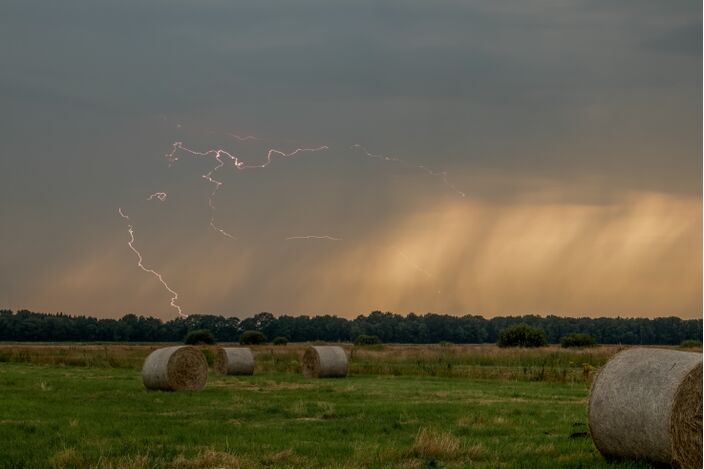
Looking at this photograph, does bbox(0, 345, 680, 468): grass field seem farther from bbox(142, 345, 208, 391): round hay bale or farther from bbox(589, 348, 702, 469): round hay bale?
bbox(142, 345, 208, 391): round hay bale

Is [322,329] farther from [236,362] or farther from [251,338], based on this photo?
[236,362]

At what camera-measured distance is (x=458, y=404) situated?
25609 mm

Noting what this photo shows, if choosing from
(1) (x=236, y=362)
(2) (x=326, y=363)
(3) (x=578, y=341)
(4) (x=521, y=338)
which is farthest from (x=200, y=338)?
(2) (x=326, y=363)

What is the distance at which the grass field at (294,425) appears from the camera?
15062mm

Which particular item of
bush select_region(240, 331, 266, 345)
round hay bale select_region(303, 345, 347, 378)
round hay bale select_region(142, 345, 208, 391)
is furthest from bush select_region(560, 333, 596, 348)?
round hay bale select_region(142, 345, 208, 391)

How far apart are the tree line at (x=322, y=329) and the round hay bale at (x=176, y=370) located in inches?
5194

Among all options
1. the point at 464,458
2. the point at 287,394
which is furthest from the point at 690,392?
the point at 287,394

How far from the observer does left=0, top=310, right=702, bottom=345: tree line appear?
166125 mm

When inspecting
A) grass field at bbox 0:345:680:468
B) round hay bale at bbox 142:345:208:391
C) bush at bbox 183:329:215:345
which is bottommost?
grass field at bbox 0:345:680:468

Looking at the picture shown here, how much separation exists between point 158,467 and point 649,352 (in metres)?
8.35

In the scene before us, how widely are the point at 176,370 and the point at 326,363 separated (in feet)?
32.9

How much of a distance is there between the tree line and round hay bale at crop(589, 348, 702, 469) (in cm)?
15226

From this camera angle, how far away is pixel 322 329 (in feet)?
563

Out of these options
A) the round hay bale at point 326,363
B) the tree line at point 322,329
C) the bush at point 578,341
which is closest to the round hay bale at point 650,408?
the round hay bale at point 326,363
